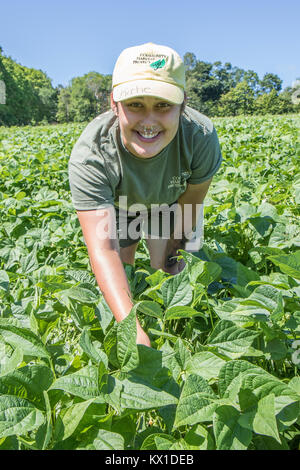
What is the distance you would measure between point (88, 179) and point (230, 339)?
0.90m

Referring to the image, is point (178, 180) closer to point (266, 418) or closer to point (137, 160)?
point (137, 160)

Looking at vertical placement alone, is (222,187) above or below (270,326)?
above

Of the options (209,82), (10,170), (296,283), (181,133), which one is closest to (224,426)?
(296,283)

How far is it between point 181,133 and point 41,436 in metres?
1.42

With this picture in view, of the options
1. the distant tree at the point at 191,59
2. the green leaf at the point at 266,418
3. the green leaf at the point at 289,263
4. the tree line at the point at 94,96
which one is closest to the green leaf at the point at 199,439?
the green leaf at the point at 266,418

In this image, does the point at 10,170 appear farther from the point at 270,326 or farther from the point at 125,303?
the point at 270,326

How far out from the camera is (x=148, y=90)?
1.47m

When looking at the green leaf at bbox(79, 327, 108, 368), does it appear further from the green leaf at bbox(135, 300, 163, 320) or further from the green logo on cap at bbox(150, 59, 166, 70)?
the green logo on cap at bbox(150, 59, 166, 70)

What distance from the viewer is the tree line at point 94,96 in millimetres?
53375

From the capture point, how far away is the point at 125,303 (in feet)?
4.44

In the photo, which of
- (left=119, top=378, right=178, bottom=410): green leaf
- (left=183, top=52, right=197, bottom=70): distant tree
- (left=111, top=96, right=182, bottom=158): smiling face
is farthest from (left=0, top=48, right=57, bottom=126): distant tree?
(left=119, top=378, right=178, bottom=410): green leaf

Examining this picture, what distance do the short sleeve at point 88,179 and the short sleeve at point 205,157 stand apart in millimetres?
525

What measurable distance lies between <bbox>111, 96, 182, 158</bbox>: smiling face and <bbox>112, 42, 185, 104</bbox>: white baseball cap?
31 mm
